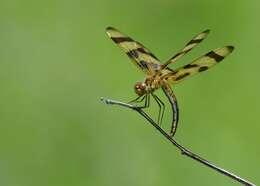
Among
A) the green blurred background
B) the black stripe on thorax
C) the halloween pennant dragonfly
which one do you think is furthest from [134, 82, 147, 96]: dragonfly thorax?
the green blurred background

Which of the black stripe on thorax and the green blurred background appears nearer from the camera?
the black stripe on thorax

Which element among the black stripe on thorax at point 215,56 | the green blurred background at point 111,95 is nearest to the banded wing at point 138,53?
the black stripe on thorax at point 215,56

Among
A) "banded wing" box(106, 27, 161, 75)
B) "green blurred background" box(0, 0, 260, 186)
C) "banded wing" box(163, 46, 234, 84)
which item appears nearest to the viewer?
"banded wing" box(163, 46, 234, 84)

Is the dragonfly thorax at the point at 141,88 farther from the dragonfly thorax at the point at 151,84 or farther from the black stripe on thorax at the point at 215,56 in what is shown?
the black stripe on thorax at the point at 215,56

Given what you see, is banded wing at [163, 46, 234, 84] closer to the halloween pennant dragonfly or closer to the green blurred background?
the halloween pennant dragonfly

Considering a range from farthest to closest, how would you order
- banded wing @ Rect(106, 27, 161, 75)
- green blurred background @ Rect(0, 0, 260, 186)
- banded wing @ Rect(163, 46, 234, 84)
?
green blurred background @ Rect(0, 0, 260, 186) → banded wing @ Rect(106, 27, 161, 75) → banded wing @ Rect(163, 46, 234, 84)

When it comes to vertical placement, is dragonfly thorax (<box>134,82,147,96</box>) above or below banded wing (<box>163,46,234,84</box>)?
below

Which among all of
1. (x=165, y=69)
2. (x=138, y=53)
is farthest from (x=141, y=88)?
(x=138, y=53)
